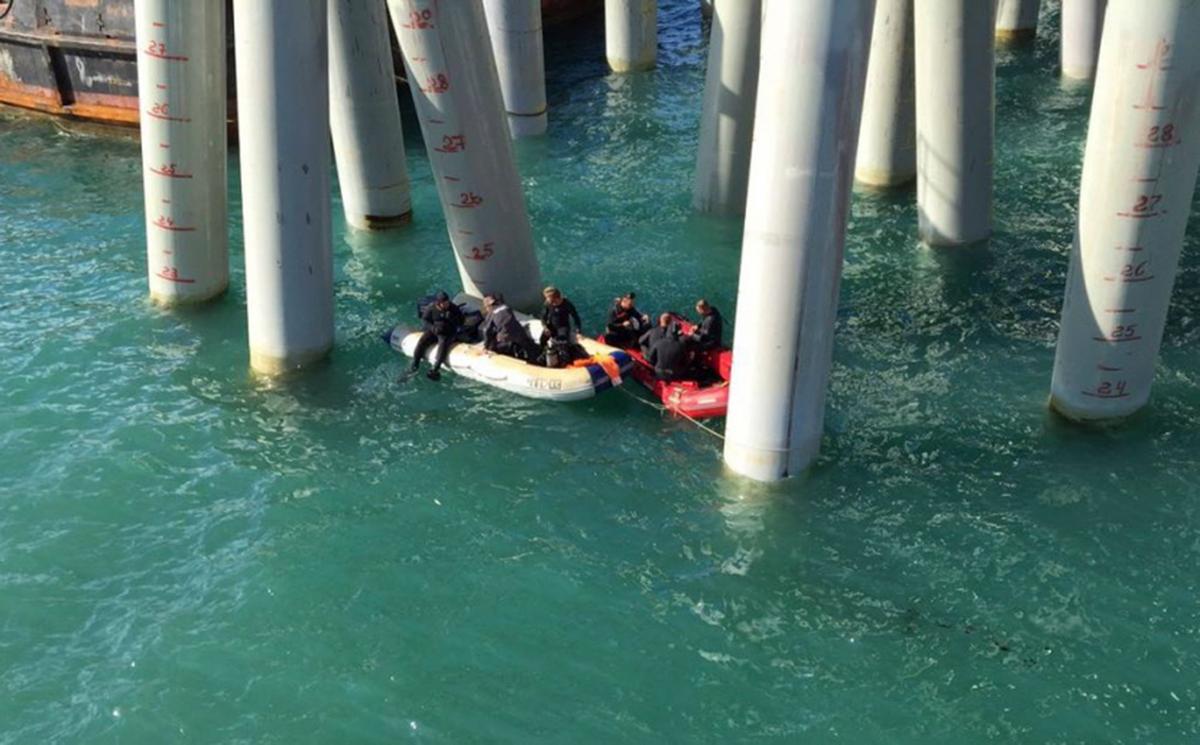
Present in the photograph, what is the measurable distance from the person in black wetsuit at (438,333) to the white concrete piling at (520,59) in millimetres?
10196

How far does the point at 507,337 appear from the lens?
64.4ft

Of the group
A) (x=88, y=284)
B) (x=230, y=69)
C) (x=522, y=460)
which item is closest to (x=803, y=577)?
(x=522, y=460)

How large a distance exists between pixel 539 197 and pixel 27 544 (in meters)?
13.6

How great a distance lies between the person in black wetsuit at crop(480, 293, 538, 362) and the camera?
19625 millimetres

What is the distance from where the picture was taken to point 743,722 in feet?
43.4

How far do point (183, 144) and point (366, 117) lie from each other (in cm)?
392

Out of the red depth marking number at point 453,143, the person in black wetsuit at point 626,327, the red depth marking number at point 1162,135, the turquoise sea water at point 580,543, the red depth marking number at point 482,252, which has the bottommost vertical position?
the turquoise sea water at point 580,543

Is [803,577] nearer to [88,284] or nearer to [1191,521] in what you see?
[1191,521]

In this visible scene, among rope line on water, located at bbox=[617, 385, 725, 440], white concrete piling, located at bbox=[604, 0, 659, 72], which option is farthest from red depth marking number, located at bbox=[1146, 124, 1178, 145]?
white concrete piling, located at bbox=[604, 0, 659, 72]

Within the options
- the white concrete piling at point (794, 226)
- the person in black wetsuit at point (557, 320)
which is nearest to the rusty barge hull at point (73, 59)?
the person in black wetsuit at point (557, 320)

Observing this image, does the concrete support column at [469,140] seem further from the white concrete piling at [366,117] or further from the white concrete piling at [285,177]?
the white concrete piling at [366,117]

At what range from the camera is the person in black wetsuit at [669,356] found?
1878cm

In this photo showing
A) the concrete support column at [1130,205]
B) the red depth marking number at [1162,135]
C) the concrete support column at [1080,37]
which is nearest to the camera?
the concrete support column at [1130,205]

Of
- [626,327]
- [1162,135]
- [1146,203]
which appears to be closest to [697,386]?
[626,327]
